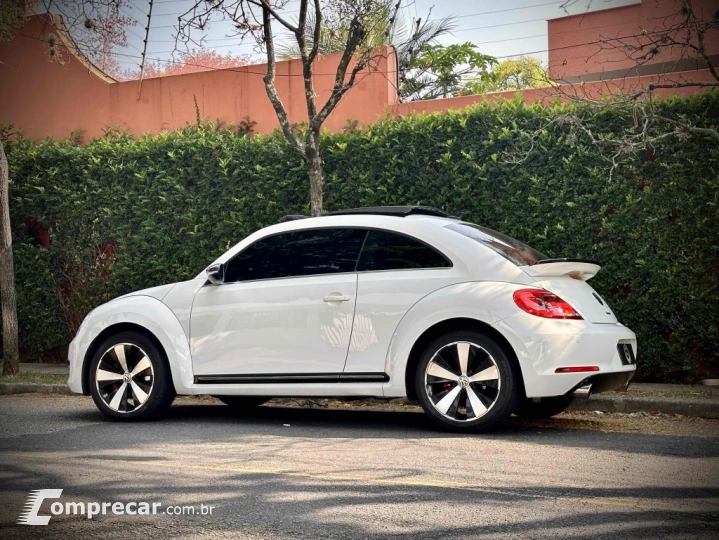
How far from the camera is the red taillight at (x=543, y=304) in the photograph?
6918mm

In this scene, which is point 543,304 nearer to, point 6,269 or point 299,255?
point 299,255

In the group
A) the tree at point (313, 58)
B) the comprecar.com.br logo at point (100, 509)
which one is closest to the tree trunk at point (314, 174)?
the tree at point (313, 58)

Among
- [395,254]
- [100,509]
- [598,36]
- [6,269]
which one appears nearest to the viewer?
[100,509]

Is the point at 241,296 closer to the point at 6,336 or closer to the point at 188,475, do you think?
the point at 188,475

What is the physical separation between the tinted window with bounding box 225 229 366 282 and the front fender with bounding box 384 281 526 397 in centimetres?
78

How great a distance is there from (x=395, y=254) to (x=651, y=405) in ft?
9.97

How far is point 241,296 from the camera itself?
25.9 feet

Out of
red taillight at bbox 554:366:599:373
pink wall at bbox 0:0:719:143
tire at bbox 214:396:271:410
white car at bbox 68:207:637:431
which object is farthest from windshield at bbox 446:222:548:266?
pink wall at bbox 0:0:719:143

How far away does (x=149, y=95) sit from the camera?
669 inches

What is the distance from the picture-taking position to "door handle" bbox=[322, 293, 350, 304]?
24.5ft

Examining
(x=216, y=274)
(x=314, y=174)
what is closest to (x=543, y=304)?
(x=216, y=274)

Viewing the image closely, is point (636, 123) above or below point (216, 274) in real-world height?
above

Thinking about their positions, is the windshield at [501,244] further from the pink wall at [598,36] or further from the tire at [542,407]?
the pink wall at [598,36]

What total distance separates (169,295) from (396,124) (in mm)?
4566
